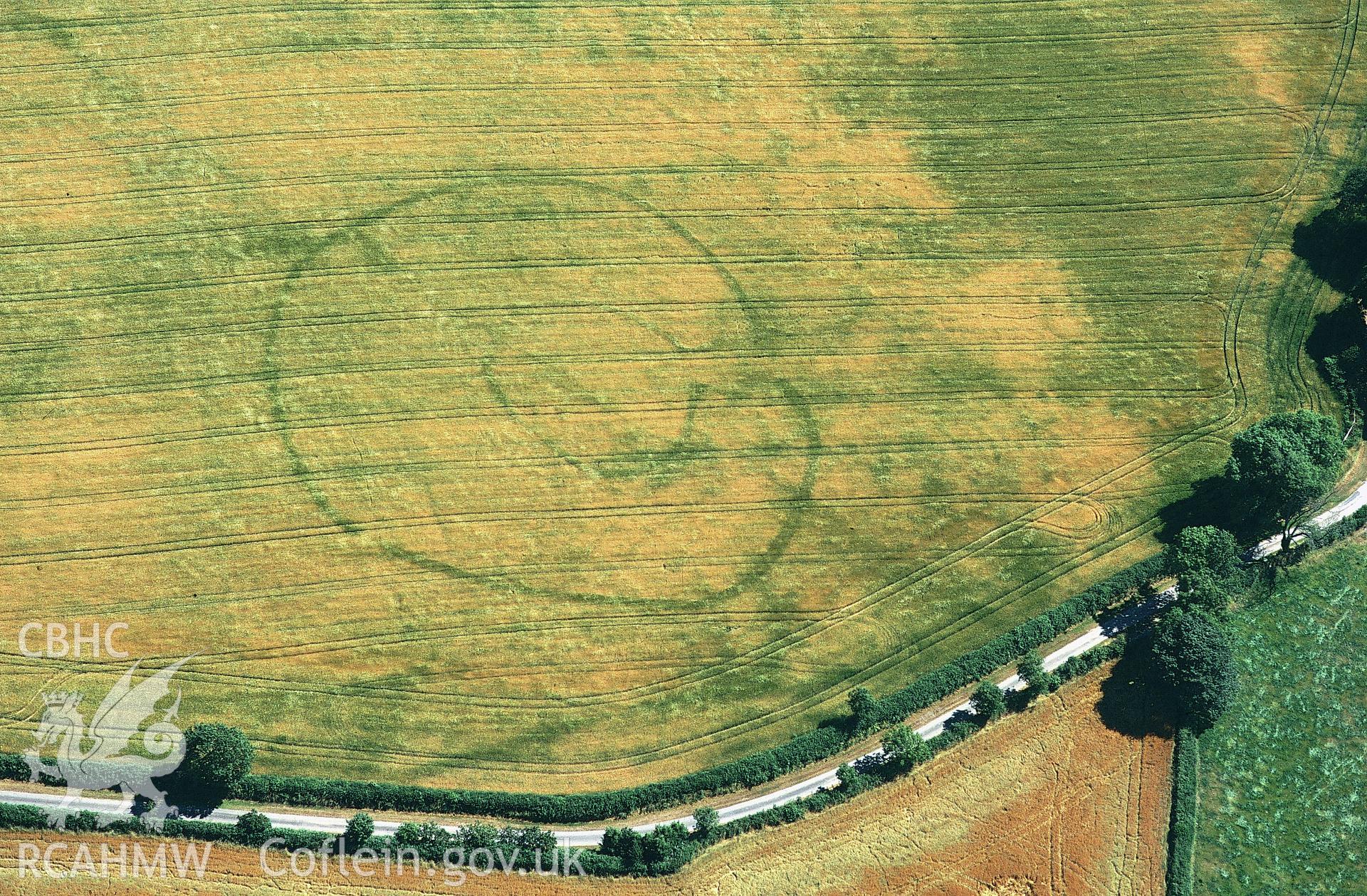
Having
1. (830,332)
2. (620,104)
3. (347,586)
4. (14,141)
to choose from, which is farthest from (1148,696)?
(14,141)

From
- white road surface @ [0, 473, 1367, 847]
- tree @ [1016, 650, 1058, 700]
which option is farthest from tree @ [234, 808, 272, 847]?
tree @ [1016, 650, 1058, 700]

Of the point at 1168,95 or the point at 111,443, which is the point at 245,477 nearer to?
the point at 111,443

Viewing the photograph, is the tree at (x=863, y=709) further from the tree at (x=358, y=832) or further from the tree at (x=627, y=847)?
the tree at (x=358, y=832)

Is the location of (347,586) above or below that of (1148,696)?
above

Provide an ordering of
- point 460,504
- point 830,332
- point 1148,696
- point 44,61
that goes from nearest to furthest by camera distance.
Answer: point 1148,696 < point 460,504 < point 830,332 < point 44,61

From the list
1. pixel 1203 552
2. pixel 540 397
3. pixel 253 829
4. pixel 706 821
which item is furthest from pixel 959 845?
pixel 253 829

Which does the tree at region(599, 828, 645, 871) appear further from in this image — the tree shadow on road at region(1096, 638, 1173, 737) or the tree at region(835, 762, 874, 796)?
the tree shadow on road at region(1096, 638, 1173, 737)
